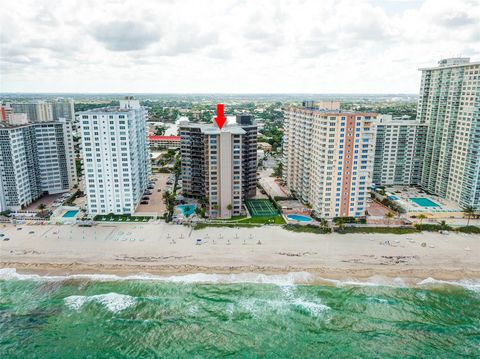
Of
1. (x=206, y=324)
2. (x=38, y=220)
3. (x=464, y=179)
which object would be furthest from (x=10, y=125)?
(x=464, y=179)

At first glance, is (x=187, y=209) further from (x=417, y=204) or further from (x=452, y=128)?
(x=452, y=128)

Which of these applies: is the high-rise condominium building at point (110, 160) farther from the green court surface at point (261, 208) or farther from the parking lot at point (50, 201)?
the green court surface at point (261, 208)

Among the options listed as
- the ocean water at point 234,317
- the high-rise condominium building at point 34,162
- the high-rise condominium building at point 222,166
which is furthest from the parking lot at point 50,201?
the high-rise condominium building at point 222,166

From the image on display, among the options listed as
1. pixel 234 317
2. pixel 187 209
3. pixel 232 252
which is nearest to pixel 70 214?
pixel 187 209

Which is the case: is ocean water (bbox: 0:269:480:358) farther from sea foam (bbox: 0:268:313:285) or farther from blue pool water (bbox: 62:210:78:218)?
blue pool water (bbox: 62:210:78:218)

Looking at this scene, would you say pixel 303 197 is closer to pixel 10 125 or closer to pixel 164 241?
pixel 164 241
